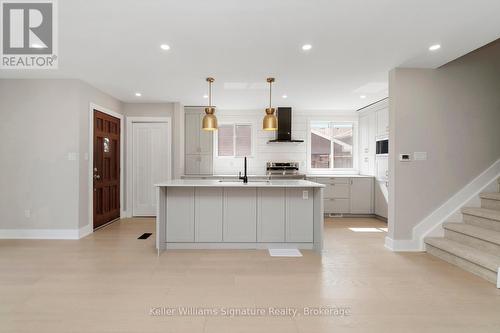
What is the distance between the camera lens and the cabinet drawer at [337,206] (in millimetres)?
6148

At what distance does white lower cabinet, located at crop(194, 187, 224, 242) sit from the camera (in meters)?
3.83

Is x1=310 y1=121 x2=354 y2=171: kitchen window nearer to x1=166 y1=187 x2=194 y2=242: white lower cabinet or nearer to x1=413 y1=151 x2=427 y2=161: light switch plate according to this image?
x1=413 y1=151 x2=427 y2=161: light switch plate

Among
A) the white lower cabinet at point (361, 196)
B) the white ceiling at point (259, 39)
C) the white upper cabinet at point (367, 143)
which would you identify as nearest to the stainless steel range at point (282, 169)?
the white lower cabinet at point (361, 196)

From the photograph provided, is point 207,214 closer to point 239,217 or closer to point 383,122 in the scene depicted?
point 239,217

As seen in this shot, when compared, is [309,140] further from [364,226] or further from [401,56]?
[401,56]

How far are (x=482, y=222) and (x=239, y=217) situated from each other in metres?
3.23

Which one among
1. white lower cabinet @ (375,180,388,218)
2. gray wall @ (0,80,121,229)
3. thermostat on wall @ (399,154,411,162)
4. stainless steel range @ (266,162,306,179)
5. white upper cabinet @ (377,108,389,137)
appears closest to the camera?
thermostat on wall @ (399,154,411,162)

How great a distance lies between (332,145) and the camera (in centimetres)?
692

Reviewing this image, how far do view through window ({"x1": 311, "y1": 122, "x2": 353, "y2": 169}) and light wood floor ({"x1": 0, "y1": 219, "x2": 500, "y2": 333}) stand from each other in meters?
3.25

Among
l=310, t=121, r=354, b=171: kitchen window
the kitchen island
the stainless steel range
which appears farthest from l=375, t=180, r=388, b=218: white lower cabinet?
the kitchen island

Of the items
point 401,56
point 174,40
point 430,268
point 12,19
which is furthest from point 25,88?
point 430,268

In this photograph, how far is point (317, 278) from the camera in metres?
2.87

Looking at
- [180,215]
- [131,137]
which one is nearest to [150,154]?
[131,137]

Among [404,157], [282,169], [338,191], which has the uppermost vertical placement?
[404,157]
